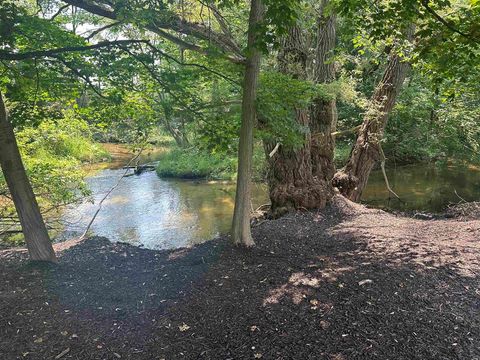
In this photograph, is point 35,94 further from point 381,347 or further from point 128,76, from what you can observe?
point 381,347

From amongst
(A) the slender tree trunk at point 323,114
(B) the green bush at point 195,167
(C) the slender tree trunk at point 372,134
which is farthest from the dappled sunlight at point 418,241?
(B) the green bush at point 195,167

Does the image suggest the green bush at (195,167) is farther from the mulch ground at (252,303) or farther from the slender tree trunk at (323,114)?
the mulch ground at (252,303)

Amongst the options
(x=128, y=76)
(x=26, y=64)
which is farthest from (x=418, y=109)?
(x=26, y=64)

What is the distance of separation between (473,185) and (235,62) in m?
12.5

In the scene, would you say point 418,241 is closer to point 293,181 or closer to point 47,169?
point 293,181

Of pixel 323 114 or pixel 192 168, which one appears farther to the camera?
pixel 192 168

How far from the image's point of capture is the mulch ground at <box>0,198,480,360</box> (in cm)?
302

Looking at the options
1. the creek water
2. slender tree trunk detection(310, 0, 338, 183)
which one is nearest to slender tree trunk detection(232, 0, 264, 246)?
slender tree trunk detection(310, 0, 338, 183)

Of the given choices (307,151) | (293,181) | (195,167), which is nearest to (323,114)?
(307,151)

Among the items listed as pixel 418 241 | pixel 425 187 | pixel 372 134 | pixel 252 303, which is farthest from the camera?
pixel 425 187

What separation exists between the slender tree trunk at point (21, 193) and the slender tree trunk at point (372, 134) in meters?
6.98

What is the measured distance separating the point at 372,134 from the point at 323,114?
4.78 ft

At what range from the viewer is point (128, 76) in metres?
4.52

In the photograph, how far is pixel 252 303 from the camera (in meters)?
3.71
